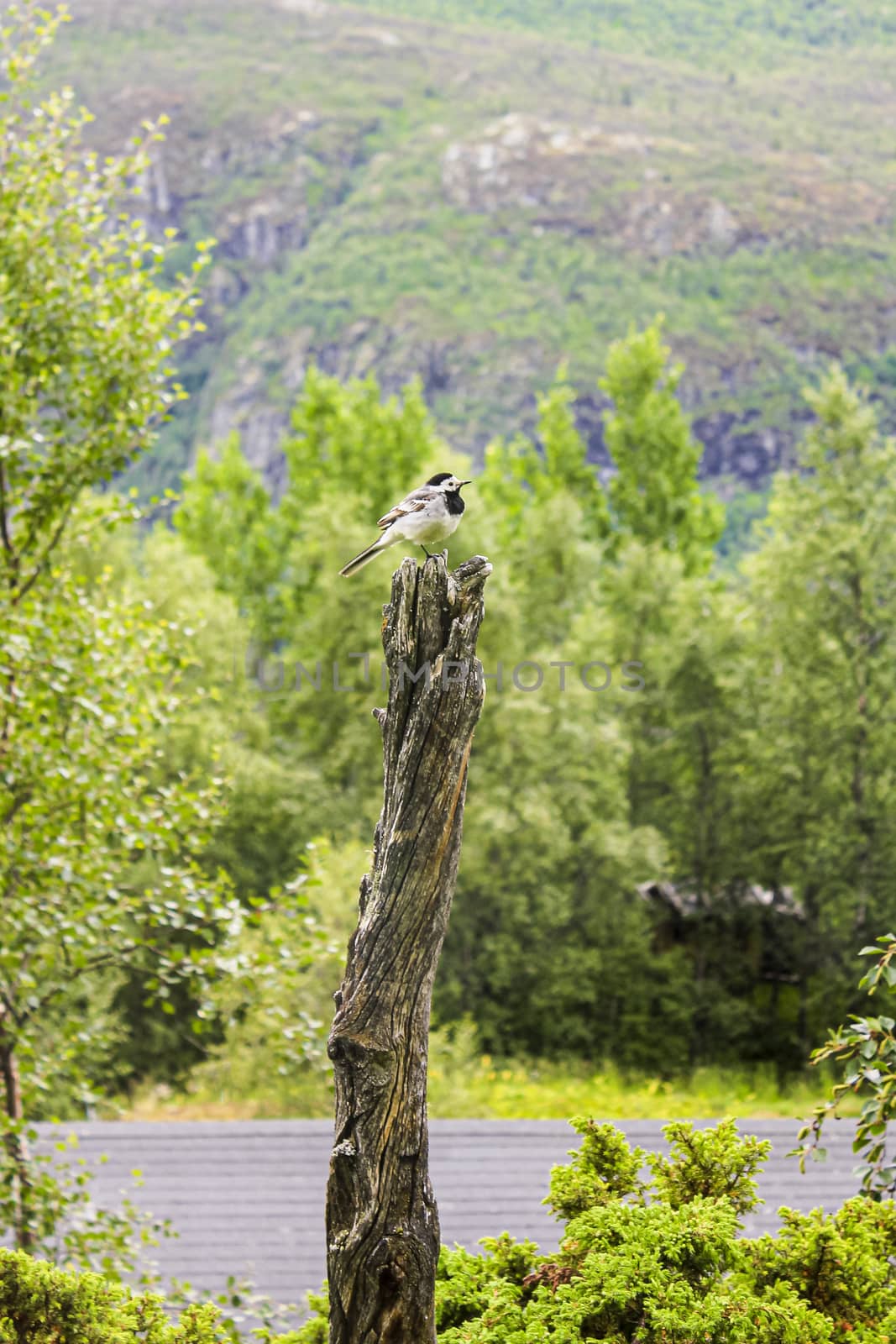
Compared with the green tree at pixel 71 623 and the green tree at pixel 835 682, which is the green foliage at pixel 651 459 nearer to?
the green tree at pixel 835 682

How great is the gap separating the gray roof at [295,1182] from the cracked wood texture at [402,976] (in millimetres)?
5771

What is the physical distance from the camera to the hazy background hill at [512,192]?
66.4m

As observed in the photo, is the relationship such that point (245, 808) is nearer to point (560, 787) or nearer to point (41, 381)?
point (560, 787)

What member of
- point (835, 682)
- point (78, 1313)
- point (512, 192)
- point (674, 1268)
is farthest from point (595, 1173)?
point (512, 192)

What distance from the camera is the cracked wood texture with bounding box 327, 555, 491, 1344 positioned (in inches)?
162

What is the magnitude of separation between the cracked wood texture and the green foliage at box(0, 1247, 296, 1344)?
91 centimetres

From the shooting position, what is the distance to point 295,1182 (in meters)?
10.8

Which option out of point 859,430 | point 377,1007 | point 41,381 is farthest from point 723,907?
point 377,1007

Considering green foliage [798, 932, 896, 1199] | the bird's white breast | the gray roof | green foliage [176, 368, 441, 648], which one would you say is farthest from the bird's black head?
green foliage [176, 368, 441, 648]

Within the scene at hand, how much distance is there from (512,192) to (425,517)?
276 ft

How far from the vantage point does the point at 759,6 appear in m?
98.8

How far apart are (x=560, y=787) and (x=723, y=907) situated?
3.54 m

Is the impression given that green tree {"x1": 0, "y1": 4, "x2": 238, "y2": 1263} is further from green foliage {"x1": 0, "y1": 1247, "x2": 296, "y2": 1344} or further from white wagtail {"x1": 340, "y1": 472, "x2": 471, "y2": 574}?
white wagtail {"x1": 340, "y1": 472, "x2": 471, "y2": 574}

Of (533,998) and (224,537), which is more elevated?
(224,537)
